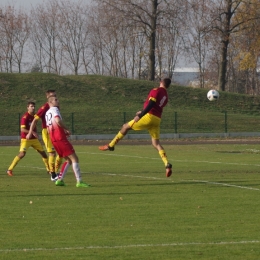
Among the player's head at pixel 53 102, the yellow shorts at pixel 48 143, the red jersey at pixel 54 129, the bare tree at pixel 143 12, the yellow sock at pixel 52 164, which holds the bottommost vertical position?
the yellow sock at pixel 52 164

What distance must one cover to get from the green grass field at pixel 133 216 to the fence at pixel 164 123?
27.6 metres

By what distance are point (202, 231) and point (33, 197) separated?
15.7 feet

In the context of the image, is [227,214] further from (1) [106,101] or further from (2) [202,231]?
(1) [106,101]

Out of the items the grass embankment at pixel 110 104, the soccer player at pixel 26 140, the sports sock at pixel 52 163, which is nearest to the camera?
the sports sock at pixel 52 163

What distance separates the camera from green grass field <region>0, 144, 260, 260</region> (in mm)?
8273

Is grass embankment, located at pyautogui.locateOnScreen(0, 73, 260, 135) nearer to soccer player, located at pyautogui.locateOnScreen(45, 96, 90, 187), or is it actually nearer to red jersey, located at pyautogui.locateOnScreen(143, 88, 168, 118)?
red jersey, located at pyautogui.locateOnScreen(143, 88, 168, 118)

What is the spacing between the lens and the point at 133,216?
1087 cm

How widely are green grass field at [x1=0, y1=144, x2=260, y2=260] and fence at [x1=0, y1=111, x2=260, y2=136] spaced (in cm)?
2761

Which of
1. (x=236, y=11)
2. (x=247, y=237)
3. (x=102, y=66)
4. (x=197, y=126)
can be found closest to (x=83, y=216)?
(x=247, y=237)

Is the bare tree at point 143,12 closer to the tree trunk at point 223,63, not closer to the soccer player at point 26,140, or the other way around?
the tree trunk at point 223,63

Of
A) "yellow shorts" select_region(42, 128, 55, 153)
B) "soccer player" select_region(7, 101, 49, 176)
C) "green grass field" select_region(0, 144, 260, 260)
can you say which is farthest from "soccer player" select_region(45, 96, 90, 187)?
"soccer player" select_region(7, 101, 49, 176)

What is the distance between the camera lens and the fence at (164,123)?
46728 mm

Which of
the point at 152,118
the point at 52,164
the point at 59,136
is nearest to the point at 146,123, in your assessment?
the point at 152,118

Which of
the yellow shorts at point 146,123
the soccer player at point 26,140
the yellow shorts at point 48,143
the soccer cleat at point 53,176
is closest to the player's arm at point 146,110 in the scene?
the yellow shorts at point 146,123
